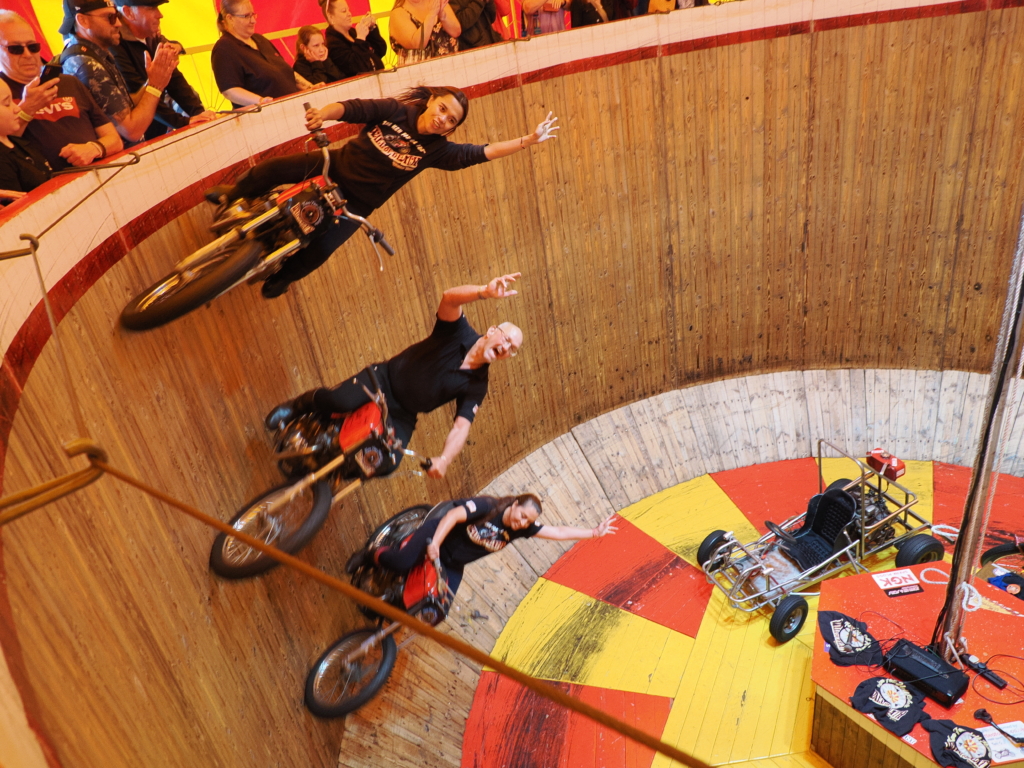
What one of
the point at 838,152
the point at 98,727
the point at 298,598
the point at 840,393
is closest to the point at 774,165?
the point at 838,152

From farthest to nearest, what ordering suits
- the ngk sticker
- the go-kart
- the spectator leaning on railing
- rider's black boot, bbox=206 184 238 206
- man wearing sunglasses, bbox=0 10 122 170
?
1. the go-kart
2. the ngk sticker
3. the spectator leaning on railing
4. rider's black boot, bbox=206 184 238 206
5. man wearing sunglasses, bbox=0 10 122 170

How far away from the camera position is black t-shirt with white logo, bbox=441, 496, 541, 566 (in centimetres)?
506

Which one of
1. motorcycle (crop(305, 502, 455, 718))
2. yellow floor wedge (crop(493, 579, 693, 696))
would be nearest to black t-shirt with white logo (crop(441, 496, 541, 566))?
motorcycle (crop(305, 502, 455, 718))

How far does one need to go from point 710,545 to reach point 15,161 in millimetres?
5815

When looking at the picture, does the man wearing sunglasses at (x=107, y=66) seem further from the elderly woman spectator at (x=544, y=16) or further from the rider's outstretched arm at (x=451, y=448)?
the elderly woman spectator at (x=544, y=16)

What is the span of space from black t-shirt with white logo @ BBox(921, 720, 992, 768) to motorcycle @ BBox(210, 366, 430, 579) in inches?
141

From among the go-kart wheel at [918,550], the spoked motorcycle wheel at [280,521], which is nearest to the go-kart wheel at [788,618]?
the go-kart wheel at [918,550]

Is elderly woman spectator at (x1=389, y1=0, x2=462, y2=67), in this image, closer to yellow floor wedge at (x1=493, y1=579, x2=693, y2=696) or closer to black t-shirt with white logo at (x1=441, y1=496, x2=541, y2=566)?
black t-shirt with white logo at (x1=441, y1=496, x2=541, y2=566)

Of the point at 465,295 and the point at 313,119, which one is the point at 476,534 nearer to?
the point at 465,295

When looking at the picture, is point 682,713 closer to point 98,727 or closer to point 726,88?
point 98,727

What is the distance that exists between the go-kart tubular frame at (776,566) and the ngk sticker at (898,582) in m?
0.38

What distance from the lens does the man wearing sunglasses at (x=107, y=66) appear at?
3996mm

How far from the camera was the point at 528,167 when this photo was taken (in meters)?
6.51

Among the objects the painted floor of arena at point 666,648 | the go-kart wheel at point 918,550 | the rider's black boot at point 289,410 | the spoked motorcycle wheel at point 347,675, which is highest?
the rider's black boot at point 289,410
